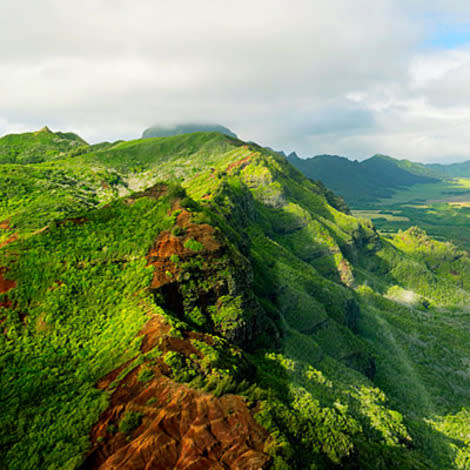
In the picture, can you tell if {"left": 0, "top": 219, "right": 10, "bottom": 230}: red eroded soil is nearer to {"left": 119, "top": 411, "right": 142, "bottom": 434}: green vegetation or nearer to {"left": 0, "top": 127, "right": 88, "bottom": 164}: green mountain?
{"left": 119, "top": 411, "right": 142, "bottom": 434}: green vegetation

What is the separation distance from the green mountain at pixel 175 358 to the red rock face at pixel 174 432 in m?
0.09

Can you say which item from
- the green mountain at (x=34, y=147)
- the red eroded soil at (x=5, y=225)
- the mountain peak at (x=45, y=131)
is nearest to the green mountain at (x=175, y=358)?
the red eroded soil at (x=5, y=225)

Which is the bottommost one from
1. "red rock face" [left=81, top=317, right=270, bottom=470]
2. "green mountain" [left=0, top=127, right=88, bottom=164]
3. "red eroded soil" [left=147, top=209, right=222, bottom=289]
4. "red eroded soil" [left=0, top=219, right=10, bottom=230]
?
"red rock face" [left=81, top=317, right=270, bottom=470]

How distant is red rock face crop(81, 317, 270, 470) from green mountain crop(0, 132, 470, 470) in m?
0.09

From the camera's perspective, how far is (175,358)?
23.7m

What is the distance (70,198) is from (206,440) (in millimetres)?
63829

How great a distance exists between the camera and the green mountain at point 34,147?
13750 centimetres

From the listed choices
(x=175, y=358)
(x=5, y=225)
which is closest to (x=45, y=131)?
(x=5, y=225)

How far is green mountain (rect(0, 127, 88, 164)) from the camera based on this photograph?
137500 mm

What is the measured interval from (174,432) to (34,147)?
7051 inches

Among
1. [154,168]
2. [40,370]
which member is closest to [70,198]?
[40,370]

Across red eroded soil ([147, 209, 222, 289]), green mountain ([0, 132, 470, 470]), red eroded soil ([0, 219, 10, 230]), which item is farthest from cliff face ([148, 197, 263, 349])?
red eroded soil ([0, 219, 10, 230])

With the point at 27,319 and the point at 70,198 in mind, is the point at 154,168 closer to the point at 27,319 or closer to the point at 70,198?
the point at 70,198

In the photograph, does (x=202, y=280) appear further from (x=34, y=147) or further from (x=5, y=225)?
(x=34, y=147)
